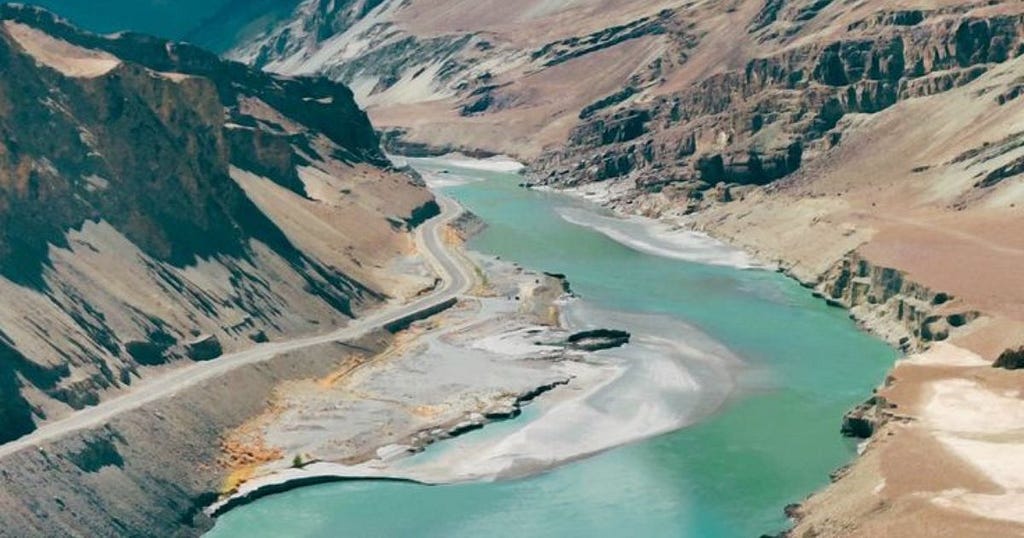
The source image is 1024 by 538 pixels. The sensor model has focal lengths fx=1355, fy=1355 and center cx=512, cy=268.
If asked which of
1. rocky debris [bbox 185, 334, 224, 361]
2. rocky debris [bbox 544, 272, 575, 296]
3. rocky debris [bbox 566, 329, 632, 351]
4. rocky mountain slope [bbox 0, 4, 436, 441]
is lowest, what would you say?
rocky debris [bbox 544, 272, 575, 296]

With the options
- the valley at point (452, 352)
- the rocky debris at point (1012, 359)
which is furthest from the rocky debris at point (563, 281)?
the rocky debris at point (1012, 359)

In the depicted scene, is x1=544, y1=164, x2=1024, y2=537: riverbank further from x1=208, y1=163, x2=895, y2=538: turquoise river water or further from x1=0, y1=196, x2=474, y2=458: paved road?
x1=0, y1=196, x2=474, y2=458: paved road

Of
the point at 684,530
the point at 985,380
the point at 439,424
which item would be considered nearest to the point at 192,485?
the point at 439,424

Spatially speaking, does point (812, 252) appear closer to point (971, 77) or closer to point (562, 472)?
point (971, 77)

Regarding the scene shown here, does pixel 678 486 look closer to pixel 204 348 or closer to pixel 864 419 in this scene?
pixel 864 419

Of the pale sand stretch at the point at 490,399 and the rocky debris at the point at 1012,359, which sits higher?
the rocky debris at the point at 1012,359

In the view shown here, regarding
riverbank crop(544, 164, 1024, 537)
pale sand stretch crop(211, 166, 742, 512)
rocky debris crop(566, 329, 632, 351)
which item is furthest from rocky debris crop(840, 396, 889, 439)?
rocky debris crop(566, 329, 632, 351)

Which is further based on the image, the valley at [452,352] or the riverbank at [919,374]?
the valley at [452,352]

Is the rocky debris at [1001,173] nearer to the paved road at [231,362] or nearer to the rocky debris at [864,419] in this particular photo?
the paved road at [231,362]
